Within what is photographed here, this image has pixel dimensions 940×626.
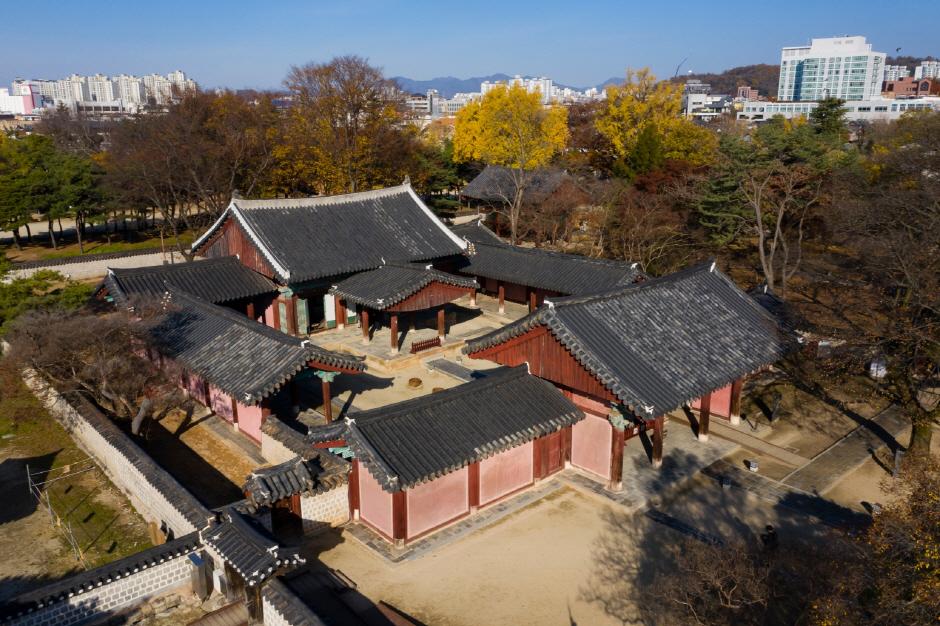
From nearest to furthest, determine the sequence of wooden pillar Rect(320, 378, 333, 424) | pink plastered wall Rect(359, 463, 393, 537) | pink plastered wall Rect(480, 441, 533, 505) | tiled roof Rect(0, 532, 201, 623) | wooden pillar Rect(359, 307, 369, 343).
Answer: tiled roof Rect(0, 532, 201, 623), pink plastered wall Rect(359, 463, 393, 537), pink plastered wall Rect(480, 441, 533, 505), wooden pillar Rect(320, 378, 333, 424), wooden pillar Rect(359, 307, 369, 343)

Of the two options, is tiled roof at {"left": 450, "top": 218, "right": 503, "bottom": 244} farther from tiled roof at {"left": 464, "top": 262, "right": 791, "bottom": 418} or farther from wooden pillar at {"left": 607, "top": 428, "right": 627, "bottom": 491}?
wooden pillar at {"left": 607, "top": 428, "right": 627, "bottom": 491}

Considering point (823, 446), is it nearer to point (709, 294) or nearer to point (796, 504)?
point (796, 504)

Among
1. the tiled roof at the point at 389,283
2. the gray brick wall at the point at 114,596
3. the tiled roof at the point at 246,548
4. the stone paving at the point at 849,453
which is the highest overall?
the tiled roof at the point at 389,283

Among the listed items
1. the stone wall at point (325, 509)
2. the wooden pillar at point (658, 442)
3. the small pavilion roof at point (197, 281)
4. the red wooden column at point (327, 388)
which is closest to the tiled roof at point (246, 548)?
the stone wall at point (325, 509)

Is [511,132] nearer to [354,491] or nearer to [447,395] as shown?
[447,395]

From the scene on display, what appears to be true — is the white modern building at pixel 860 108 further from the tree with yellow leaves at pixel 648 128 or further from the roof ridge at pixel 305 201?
the roof ridge at pixel 305 201

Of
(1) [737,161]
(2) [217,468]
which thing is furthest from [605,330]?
(1) [737,161]

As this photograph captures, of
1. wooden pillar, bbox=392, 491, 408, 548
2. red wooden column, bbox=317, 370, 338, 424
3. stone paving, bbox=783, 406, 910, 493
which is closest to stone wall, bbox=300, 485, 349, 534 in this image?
wooden pillar, bbox=392, 491, 408, 548
